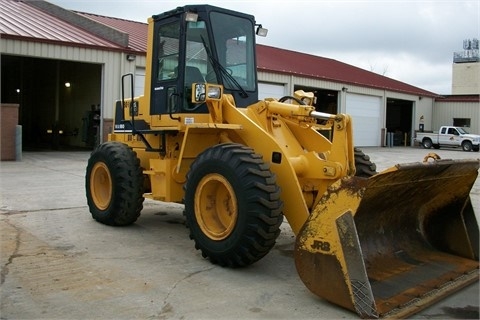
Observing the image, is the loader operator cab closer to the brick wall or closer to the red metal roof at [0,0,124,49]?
the brick wall

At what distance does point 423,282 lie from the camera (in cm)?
465

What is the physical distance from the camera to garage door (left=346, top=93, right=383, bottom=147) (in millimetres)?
30516

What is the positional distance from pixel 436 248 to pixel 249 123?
2.45 metres

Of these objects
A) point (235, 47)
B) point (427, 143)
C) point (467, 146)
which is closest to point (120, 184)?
point (235, 47)

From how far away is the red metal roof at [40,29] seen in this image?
1709 cm

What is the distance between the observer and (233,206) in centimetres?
509

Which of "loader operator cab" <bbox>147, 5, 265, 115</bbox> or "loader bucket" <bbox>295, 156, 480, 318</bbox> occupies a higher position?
"loader operator cab" <bbox>147, 5, 265, 115</bbox>

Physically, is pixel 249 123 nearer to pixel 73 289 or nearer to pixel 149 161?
pixel 149 161

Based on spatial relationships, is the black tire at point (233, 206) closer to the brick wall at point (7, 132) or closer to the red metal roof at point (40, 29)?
the brick wall at point (7, 132)

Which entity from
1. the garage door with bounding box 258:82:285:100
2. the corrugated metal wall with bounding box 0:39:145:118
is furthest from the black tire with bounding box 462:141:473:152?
the corrugated metal wall with bounding box 0:39:145:118

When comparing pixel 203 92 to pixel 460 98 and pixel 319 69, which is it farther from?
pixel 460 98

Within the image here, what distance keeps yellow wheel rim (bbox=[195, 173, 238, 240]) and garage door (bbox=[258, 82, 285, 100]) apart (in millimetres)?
19105

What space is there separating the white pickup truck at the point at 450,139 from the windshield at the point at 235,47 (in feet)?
92.2

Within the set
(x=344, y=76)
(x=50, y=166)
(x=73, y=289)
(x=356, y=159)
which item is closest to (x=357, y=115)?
(x=344, y=76)
